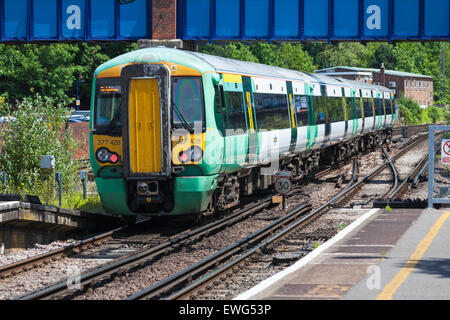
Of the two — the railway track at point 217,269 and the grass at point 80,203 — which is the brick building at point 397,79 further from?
the railway track at point 217,269

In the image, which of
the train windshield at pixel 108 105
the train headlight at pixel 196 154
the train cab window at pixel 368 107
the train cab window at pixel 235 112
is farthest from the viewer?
the train cab window at pixel 368 107

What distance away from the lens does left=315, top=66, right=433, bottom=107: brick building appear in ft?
282

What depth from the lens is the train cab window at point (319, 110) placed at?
23.5m

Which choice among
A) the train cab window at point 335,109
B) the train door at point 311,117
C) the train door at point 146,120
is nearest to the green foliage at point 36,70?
the train cab window at point 335,109

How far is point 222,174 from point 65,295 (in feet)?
18.8

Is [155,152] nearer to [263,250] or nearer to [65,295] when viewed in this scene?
[263,250]

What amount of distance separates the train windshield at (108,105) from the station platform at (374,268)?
4935 millimetres

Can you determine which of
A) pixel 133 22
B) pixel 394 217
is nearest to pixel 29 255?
pixel 394 217

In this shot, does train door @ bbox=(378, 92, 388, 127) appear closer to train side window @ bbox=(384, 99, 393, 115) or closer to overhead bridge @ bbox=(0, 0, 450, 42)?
train side window @ bbox=(384, 99, 393, 115)

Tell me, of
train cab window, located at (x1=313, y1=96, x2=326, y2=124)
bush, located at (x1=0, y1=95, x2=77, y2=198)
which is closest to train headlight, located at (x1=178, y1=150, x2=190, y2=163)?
bush, located at (x1=0, y1=95, x2=77, y2=198)

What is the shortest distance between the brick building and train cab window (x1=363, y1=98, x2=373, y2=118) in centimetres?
4574

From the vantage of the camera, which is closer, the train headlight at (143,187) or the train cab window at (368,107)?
the train headlight at (143,187)

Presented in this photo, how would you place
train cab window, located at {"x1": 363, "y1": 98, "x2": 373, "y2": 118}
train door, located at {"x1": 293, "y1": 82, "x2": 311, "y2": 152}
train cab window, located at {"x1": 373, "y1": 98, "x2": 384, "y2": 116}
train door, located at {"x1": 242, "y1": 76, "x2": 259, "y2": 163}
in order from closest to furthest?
train door, located at {"x1": 242, "y1": 76, "x2": 259, "y2": 163} → train door, located at {"x1": 293, "y1": 82, "x2": 311, "y2": 152} → train cab window, located at {"x1": 363, "y1": 98, "x2": 373, "y2": 118} → train cab window, located at {"x1": 373, "y1": 98, "x2": 384, "y2": 116}

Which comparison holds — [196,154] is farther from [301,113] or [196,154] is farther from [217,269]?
[301,113]
